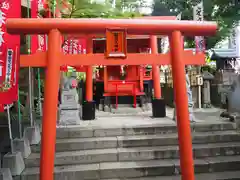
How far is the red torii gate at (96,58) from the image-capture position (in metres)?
3.06

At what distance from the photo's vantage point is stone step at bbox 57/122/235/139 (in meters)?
5.70

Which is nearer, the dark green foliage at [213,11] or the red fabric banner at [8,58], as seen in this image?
the red fabric banner at [8,58]

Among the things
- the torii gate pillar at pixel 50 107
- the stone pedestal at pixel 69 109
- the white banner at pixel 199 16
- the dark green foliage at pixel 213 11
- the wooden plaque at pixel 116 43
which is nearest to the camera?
the torii gate pillar at pixel 50 107

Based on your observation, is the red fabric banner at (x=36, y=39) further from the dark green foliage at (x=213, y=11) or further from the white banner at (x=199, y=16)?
the dark green foliage at (x=213, y=11)

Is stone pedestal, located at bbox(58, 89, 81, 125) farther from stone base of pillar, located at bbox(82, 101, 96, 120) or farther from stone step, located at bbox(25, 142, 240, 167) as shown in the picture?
stone step, located at bbox(25, 142, 240, 167)

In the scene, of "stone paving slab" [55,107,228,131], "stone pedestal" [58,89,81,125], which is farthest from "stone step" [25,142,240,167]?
"stone pedestal" [58,89,81,125]

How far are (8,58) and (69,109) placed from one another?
9.52 feet

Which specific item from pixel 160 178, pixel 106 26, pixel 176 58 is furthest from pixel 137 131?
pixel 106 26

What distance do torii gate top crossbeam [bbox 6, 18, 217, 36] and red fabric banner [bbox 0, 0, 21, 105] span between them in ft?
3.45

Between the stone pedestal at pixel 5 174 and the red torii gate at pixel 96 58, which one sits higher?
the red torii gate at pixel 96 58

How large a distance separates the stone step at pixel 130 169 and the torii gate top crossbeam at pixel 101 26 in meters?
2.86

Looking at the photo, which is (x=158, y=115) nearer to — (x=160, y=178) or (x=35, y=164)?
(x=160, y=178)

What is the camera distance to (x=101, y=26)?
10.5 ft

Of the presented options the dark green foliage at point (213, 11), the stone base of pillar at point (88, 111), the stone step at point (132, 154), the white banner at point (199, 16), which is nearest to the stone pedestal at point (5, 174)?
the stone step at point (132, 154)
